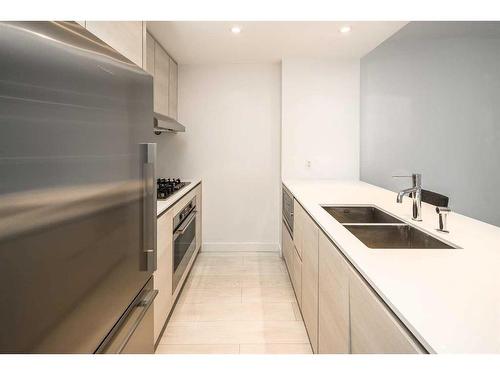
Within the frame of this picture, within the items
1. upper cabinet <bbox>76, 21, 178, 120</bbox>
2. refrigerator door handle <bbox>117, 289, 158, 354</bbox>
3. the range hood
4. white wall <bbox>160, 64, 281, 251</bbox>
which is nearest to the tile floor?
white wall <bbox>160, 64, 281, 251</bbox>

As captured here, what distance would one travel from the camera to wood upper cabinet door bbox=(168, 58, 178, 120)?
3234 millimetres

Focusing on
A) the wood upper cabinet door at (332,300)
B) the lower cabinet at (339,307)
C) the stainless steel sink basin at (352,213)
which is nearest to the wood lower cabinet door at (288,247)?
the lower cabinet at (339,307)

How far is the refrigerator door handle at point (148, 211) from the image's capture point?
1.13 m

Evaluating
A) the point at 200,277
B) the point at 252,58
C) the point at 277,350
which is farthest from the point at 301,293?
the point at 252,58

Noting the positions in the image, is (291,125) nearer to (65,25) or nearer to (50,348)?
(65,25)

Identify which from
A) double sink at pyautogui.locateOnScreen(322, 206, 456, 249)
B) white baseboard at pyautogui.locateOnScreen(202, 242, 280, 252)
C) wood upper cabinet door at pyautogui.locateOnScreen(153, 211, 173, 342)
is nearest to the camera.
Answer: double sink at pyautogui.locateOnScreen(322, 206, 456, 249)

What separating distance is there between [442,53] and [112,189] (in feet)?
6.07

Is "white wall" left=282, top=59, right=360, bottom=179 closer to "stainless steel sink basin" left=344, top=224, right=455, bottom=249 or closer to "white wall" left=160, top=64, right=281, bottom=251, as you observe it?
"white wall" left=160, top=64, right=281, bottom=251

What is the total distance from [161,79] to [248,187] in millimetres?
1582

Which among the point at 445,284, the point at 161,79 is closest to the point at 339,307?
the point at 445,284

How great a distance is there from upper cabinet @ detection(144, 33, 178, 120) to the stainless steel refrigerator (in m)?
1.68

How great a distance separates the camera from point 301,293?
210 centimetres

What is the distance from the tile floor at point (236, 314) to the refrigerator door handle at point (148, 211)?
0.96 meters

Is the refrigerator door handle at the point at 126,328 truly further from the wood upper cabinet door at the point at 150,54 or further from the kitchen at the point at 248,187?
the wood upper cabinet door at the point at 150,54
